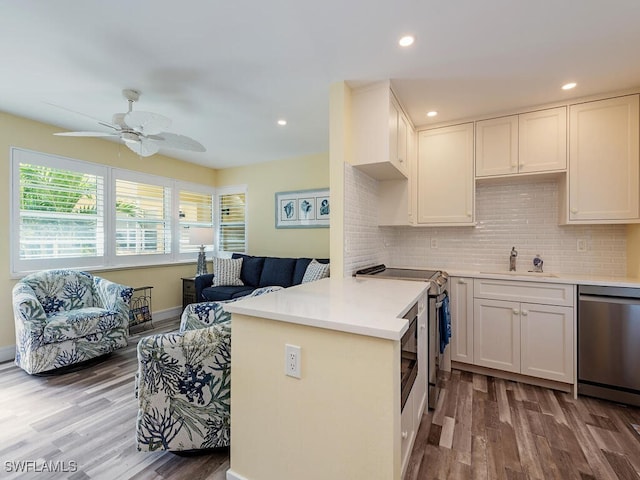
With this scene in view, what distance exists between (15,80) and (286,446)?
11.1ft

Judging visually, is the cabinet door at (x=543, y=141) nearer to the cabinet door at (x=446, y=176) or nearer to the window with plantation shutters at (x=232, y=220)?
the cabinet door at (x=446, y=176)

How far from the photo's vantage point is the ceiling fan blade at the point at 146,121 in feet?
7.32

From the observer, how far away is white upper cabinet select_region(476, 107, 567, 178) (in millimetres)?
2596

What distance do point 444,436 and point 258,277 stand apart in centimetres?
314

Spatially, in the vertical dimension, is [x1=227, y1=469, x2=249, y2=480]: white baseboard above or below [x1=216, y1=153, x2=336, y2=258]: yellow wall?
below

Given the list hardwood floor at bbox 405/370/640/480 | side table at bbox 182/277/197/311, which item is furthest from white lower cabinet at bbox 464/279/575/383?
side table at bbox 182/277/197/311

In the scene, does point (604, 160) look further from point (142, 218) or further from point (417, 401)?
point (142, 218)

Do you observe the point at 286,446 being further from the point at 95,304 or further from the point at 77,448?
the point at 95,304

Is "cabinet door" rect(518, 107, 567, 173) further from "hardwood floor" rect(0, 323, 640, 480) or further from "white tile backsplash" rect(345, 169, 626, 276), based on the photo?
"hardwood floor" rect(0, 323, 640, 480)

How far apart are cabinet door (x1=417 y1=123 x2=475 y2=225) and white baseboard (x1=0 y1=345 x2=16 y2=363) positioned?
4.53 m

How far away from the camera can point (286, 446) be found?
4.30 feet

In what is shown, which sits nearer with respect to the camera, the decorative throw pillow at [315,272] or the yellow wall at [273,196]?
the decorative throw pillow at [315,272]

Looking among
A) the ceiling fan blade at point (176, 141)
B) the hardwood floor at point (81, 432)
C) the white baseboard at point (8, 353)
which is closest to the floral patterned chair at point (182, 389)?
the hardwood floor at point (81, 432)

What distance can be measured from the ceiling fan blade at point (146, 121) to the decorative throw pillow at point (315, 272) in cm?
225
